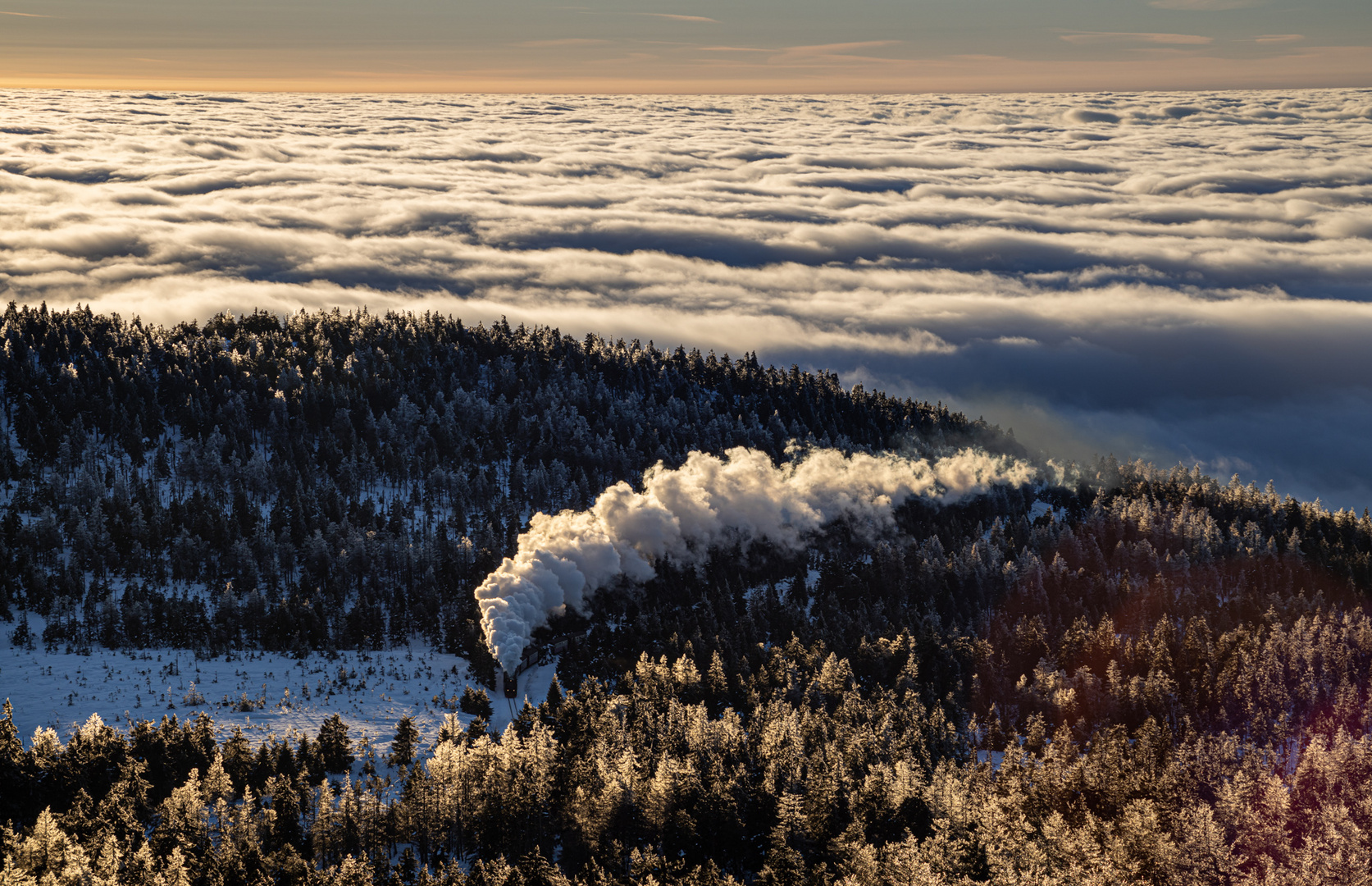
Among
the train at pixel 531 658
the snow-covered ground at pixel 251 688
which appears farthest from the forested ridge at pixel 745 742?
the snow-covered ground at pixel 251 688

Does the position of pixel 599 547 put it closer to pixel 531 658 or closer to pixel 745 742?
pixel 531 658

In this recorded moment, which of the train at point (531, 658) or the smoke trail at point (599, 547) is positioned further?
the smoke trail at point (599, 547)

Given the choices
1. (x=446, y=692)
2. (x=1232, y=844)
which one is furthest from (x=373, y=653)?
(x=1232, y=844)

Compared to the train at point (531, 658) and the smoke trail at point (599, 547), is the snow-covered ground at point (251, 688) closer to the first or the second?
the train at point (531, 658)

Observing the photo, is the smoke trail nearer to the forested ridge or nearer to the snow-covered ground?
the forested ridge

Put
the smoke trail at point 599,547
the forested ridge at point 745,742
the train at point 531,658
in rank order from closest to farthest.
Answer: the forested ridge at point 745,742
the train at point 531,658
the smoke trail at point 599,547

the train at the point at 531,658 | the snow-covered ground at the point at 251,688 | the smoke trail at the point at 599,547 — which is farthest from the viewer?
the smoke trail at the point at 599,547

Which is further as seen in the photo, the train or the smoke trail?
the smoke trail

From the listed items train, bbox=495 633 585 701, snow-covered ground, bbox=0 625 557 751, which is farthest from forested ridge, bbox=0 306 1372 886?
snow-covered ground, bbox=0 625 557 751

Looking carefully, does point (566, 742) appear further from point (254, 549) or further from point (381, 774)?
point (254, 549)
